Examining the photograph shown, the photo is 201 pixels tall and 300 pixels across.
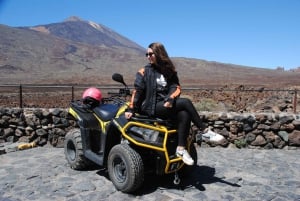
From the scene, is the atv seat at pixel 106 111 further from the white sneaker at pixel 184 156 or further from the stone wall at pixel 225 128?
the stone wall at pixel 225 128

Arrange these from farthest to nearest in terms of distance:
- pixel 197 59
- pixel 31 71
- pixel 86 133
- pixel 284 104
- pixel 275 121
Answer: pixel 197 59
pixel 31 71
pixel 284 104
pixel 275 121
pixel 86 133

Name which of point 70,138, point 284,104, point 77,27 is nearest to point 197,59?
point 284,104

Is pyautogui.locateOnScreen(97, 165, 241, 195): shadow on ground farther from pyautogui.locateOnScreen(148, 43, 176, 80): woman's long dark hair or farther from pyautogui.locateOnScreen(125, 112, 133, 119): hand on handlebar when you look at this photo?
pyautogui.locateOnScreen(148, 43, 176, 80): woman's long dark hair

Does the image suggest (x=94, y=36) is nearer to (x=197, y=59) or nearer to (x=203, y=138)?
(x=197, y=59)

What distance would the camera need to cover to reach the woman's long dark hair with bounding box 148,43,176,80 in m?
5.31

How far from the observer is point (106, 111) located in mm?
5988

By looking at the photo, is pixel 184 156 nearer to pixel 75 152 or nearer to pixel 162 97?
pixel 162 97

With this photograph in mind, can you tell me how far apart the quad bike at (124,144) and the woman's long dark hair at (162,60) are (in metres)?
0.62

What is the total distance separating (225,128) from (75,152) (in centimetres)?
329

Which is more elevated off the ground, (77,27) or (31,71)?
(77,27)

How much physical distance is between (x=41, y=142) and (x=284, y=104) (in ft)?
24.9

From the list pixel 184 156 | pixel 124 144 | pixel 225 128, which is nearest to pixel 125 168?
pixel 124 144

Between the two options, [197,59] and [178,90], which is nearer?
[178,90]

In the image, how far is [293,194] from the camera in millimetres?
5195
